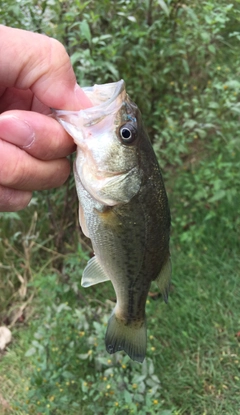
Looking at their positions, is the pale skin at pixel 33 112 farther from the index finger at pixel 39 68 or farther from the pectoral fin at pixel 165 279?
the pectoral fin at pixel 165 279

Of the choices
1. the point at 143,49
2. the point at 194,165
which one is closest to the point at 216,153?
the point at 194,165

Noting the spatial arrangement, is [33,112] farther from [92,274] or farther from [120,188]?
[92,274]

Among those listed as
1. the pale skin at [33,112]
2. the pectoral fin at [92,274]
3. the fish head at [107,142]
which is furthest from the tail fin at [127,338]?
the pale skin at [33,112]

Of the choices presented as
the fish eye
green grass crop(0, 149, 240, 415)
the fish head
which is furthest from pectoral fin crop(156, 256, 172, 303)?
green grass crop(0, 149, 240, 415)

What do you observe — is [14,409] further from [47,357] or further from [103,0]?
[103,0]

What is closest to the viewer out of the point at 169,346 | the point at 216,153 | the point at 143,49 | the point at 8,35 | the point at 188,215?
the point at 8,35

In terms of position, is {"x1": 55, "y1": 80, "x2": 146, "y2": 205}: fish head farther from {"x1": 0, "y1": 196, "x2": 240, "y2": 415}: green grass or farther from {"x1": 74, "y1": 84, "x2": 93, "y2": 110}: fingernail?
{"x1": 0, "y1": 196, "x2": 240, "y2": 415}: green grass
